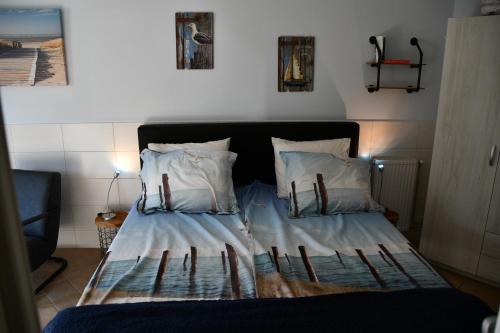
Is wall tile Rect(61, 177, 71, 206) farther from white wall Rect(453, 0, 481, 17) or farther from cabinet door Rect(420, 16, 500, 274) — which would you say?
white wall Rect(453, 0, 481, 17)

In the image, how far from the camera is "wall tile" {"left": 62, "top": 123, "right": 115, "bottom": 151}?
288 centimetres

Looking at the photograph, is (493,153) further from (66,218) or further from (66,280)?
(66,218)

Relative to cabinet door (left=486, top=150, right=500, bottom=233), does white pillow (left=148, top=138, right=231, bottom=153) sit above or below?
above

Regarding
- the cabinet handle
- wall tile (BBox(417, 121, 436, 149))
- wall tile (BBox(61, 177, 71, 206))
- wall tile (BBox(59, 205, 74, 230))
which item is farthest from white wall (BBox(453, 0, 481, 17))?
wall tile (BBox(59, 205, 74, 230))

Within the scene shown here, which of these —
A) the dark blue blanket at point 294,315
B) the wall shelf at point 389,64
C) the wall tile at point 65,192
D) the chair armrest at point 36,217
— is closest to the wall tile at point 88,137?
the wall tile at point 65,192

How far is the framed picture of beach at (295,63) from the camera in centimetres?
283

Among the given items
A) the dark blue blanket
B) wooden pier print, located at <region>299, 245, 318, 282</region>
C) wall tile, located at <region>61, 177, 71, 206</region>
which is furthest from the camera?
wall tile, located at <region>61, 177, 71, 206</region>

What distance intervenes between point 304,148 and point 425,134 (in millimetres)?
1204

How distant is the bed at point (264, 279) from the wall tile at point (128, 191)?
0.62 meters

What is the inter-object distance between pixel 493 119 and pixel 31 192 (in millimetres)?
3255

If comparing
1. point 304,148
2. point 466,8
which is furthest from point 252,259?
point 466,8

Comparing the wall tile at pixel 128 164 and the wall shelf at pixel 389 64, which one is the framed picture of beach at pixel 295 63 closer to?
the wall shelf at pixel 389 64

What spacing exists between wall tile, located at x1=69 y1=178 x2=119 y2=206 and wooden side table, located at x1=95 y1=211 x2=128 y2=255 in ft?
0.68

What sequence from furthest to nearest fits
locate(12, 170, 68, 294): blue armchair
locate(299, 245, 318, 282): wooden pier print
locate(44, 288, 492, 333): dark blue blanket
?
1. locate(12, 170, 68, 294): blue armchair
2. locate(299, 245, 318, 282): wooden pier print
3. locate(44, 288, 492, 333): dark blue blanket
